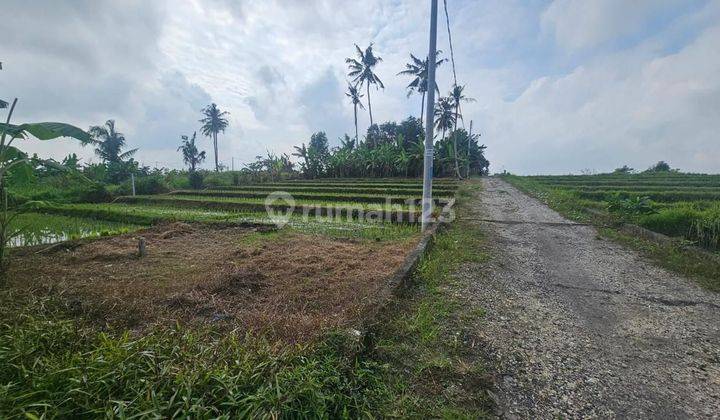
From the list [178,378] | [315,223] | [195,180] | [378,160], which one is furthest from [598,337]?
[195,180]

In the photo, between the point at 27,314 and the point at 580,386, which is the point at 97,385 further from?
the point at 580,386

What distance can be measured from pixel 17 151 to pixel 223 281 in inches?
161

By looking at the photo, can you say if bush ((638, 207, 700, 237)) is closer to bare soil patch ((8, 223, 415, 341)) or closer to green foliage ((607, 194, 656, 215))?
green foliage ((607, 194, 656, 215))

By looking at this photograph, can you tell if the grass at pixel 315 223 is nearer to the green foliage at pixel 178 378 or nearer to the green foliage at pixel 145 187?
the green foliage at pixel 178 378

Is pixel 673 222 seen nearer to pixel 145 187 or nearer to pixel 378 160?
pixel 378 160

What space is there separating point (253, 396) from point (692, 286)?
18.6ft

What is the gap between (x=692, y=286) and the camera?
430 centimetres

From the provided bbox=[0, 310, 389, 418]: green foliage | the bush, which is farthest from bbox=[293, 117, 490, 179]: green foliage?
bbox=[0, 310, 389, 418]: green foliage

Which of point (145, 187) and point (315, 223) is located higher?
point (145, 187)

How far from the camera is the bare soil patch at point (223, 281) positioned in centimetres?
343

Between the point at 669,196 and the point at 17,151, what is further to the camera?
the point at 669,196

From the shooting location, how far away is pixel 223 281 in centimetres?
440

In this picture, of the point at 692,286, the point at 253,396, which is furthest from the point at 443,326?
the point at 692,286

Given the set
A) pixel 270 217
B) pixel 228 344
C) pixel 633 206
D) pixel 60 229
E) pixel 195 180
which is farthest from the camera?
pixel 195 180
